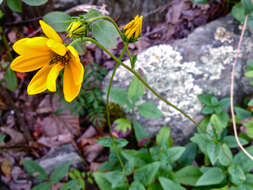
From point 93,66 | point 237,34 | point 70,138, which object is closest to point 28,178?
point 70,138

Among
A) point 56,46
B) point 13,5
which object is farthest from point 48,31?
point 13,5

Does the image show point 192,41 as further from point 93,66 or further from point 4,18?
point 4,18

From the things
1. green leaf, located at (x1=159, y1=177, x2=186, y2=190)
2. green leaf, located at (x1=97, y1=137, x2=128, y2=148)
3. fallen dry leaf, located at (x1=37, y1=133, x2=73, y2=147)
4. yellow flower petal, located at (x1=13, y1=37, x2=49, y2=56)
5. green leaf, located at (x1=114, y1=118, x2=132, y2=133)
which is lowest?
fallen dry leaf, located at (x1=37, y1=133, x2=73, y2=147)

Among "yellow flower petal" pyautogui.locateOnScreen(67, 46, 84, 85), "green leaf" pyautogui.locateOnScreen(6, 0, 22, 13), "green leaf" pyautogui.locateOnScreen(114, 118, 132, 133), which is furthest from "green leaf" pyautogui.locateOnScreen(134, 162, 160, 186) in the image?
"green leaf" pyautogui.locateOnScreen(6, 0, 22, 13)

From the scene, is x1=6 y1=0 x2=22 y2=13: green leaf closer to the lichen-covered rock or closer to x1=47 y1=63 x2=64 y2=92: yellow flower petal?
x1=47 y1=63 x2=64 y2=92: yellow flower petal

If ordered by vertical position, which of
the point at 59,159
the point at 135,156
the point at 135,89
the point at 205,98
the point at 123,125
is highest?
the point at 135,89

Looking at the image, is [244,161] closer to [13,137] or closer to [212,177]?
[212,177]

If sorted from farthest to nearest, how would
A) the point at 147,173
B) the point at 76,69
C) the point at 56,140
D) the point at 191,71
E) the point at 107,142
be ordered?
1. the point at 56,140
2. the point at 191,71
3. the point at 147,173
4. the point at 107,142
5. the point at 76,69
